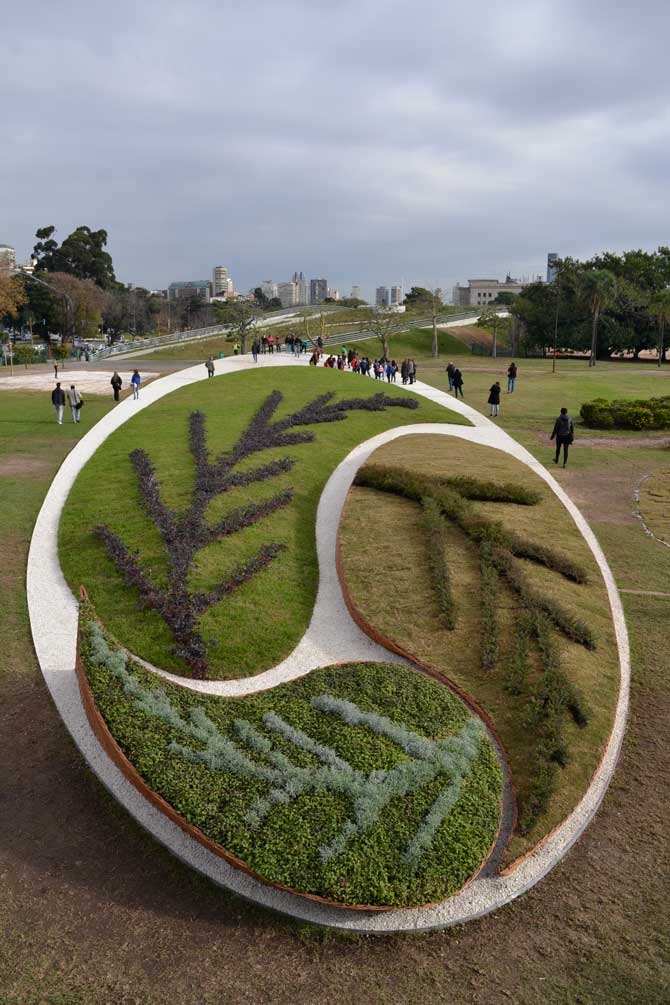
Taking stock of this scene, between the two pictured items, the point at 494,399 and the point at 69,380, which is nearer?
the point at 494,399

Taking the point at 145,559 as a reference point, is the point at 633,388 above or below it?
above

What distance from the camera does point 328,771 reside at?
8492mm

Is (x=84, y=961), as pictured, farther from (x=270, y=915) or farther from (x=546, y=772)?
(x=546, y=772)

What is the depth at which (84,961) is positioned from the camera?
6.77 m

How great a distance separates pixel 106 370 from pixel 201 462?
1243 inches

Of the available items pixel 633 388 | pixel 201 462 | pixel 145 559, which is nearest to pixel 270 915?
pixel 145 559

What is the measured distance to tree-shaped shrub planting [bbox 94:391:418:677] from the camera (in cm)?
1302

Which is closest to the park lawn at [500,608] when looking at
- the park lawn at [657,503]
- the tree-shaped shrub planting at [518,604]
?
the tree-shaped shrub planting at [518,604]

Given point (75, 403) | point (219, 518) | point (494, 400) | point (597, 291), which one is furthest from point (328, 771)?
point (597, 291)

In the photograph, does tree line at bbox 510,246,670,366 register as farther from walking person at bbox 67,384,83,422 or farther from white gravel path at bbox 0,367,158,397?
walking person at bbox 67,384,83,422

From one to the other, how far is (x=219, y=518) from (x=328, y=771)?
9.43 metres

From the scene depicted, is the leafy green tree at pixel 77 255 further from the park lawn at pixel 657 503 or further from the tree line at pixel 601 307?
the park lawn at pixel 657 503

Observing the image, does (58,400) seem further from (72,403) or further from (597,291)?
(597,291)

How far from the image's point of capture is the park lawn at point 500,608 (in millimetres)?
9633
